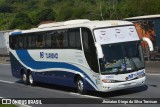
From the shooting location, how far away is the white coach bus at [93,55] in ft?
53.8

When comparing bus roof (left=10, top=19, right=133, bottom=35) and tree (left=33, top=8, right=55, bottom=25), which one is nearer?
bus roof (left=10, top=19, right=133, bottom=35)

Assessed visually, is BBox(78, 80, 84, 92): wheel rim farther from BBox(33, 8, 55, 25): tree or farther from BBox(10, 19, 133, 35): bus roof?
BBox(33, 8, 55, 25): tree

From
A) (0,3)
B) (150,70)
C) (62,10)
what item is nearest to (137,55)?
Answer: (150,70)

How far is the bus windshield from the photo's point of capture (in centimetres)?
1634

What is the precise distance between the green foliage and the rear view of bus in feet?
123

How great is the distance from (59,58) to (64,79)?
37.4 inches

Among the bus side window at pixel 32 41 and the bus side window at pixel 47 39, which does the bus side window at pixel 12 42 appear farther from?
the bus side window at pixel 47 39

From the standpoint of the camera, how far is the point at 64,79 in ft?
64.5

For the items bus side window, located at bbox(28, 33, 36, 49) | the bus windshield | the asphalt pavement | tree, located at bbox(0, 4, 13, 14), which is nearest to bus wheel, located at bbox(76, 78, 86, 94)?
the asphalt pavement

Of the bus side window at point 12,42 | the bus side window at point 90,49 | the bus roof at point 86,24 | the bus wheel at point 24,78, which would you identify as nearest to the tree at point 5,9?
the bus side window at point 12,42

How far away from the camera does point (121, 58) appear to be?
651 inches

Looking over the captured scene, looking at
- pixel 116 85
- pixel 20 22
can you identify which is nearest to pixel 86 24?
pixel 116 85

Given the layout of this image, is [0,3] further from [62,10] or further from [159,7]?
[159,7]

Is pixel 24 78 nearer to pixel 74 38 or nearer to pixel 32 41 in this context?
pixel 32 41
